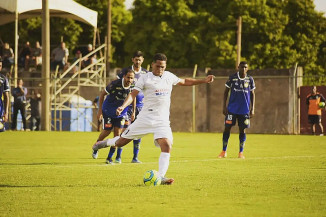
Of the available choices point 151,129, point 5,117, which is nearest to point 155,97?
point 151,129

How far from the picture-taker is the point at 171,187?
10.9 metres

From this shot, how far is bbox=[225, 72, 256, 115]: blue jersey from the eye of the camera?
58.3 feet

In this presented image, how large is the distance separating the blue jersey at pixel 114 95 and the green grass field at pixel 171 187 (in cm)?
112

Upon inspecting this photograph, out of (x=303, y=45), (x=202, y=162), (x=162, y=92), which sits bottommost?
(x=202, y=162)

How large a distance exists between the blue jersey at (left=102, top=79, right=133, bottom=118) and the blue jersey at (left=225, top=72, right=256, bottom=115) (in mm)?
3030

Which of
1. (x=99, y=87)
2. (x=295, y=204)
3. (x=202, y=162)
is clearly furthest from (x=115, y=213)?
(x=99, y=87)

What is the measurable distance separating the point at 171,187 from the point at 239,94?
7.23 meters

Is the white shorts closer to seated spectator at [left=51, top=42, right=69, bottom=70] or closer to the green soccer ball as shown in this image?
the green soccer ball

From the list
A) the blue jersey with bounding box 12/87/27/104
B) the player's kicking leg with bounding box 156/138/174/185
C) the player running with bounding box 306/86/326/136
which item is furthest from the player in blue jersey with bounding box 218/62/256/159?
the blue jersey with bounding box 12/87/27/104

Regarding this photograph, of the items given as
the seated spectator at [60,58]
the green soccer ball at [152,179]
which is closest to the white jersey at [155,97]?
the green soccer ball at [152,179]

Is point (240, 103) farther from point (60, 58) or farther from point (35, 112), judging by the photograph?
point (60, 58)

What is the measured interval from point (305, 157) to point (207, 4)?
45572 millimetres

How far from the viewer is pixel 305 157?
57.7ft

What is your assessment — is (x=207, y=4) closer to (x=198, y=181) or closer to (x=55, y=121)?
(x=55, y=121)
